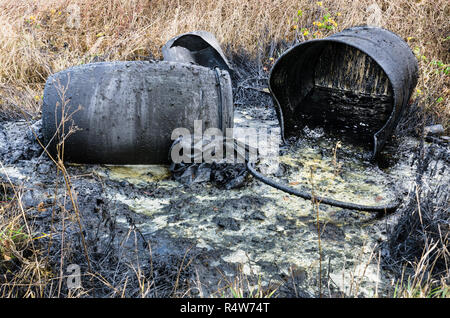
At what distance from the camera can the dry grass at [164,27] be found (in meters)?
5.25

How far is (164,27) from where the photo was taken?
6.36m

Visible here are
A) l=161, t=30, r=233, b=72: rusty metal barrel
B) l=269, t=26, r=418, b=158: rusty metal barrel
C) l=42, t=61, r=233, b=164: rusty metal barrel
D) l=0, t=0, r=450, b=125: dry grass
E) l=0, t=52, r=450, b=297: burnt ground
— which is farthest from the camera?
l=0, t=0, r=450, b=125: dry grass

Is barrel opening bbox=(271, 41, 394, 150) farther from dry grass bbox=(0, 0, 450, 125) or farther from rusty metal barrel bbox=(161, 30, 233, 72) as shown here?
rusty metal barrel bbox=(161, 30, 233, 72)

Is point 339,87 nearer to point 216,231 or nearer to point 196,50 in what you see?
point 196,50

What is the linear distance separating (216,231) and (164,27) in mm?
4684

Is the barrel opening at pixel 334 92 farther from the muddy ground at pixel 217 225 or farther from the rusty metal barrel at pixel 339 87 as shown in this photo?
the muddy ground at pixel 217 225

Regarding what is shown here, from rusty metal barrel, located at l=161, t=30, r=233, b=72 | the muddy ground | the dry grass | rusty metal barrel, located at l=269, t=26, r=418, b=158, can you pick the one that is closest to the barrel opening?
rusty metal barrel, located at l=269, t=26, r=418, b=158

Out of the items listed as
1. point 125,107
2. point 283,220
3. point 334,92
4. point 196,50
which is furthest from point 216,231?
point 196,50

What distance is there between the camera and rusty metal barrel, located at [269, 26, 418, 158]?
4.04 m

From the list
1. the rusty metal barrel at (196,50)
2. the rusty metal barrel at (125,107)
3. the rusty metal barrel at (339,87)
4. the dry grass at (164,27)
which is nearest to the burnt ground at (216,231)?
the rusty metal barrel at (125,107)

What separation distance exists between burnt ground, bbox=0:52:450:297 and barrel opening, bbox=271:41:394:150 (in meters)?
0.80

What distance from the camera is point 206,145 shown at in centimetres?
328
